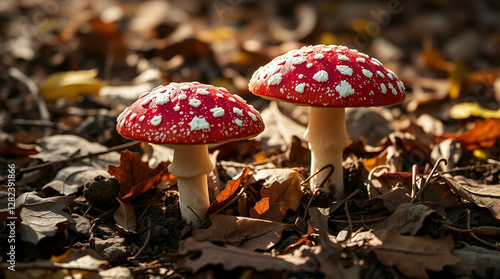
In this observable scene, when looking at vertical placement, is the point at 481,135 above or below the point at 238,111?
below

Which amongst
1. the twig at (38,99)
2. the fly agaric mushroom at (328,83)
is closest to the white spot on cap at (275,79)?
the fly agaric mushroom at (328,83)

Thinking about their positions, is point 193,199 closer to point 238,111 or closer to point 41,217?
point 238,111

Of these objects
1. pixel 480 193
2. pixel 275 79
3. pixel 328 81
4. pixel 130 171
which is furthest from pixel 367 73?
pixel 130 171

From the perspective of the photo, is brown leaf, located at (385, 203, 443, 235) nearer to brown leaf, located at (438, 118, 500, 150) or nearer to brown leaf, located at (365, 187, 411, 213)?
brown leaf, located at (365, 187, 411, 213)

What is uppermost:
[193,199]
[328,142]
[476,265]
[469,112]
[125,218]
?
[328,142]

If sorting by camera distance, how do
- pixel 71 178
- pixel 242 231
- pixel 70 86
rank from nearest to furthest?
Answer: pixel 242 231 → pixel 71 178 → pixel 70 86

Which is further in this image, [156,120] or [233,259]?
[156,120]
